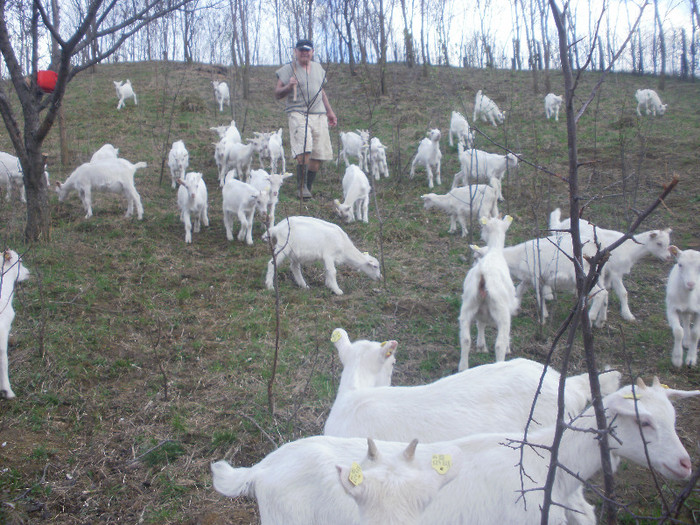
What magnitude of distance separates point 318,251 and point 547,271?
2.91 m

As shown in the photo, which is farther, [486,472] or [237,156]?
[237,156]

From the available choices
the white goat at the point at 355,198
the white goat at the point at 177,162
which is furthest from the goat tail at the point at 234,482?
the white goat at the point at 177,162

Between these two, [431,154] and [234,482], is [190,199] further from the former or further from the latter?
[234,482]

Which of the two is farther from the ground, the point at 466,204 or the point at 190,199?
the point at 190,199

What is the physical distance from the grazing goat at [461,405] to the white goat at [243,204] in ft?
19.1

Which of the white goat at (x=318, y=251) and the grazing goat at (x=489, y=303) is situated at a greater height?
Result: the white goat at (x=318, y=251)

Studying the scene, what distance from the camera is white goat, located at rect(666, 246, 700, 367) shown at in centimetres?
520

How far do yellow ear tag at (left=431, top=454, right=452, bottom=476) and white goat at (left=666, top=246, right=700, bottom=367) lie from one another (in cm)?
407

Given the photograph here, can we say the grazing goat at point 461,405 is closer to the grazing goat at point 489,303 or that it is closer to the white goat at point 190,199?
the grazing goat at point 489,303

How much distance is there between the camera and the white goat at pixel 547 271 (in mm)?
6090

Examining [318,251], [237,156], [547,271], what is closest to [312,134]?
[237,156]

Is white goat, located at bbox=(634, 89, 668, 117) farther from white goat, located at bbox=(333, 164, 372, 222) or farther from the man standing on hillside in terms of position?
the man standing on hillside

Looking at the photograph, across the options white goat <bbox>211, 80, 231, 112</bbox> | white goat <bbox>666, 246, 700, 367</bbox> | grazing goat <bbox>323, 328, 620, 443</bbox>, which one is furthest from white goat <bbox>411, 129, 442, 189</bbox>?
white goat <bbox>211, 80, 231, 112</bbox>

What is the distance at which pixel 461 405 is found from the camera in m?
3.21
